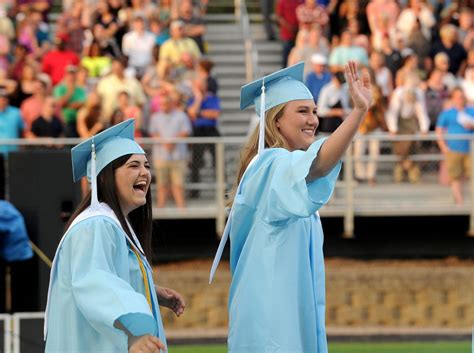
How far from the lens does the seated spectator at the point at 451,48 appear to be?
2014 cm

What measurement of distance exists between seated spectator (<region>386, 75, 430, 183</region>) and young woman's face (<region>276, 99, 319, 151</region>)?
34.1 ft

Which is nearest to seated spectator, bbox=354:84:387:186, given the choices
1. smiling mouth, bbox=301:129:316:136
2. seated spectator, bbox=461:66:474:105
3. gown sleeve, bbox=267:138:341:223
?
seated spectator, bbox=461:66:474:105

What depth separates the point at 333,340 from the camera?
16781 millimetres

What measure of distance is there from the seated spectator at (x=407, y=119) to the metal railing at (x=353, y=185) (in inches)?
2.3

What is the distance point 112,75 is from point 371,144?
3191 mm

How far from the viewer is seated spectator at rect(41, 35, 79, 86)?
63.4 feet

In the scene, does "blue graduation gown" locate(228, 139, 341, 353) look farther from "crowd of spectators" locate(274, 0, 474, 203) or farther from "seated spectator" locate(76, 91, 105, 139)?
"crowd of spectators" locate(274, 0, 474, 203)

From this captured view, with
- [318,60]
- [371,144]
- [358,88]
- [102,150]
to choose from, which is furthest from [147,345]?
[318,60]

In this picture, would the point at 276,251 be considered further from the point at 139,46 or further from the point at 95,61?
the point at 139,46

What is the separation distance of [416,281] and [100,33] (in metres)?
5.17

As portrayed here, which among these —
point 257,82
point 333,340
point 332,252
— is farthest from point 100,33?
point 257,82

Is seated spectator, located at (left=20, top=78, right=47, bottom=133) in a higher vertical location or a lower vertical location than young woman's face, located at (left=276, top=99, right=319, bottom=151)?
lower

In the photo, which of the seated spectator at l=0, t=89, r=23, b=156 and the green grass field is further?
the seated spectator at l=0, t=89, r=23, b=156

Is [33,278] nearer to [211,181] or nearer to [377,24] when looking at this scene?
[211,181]
